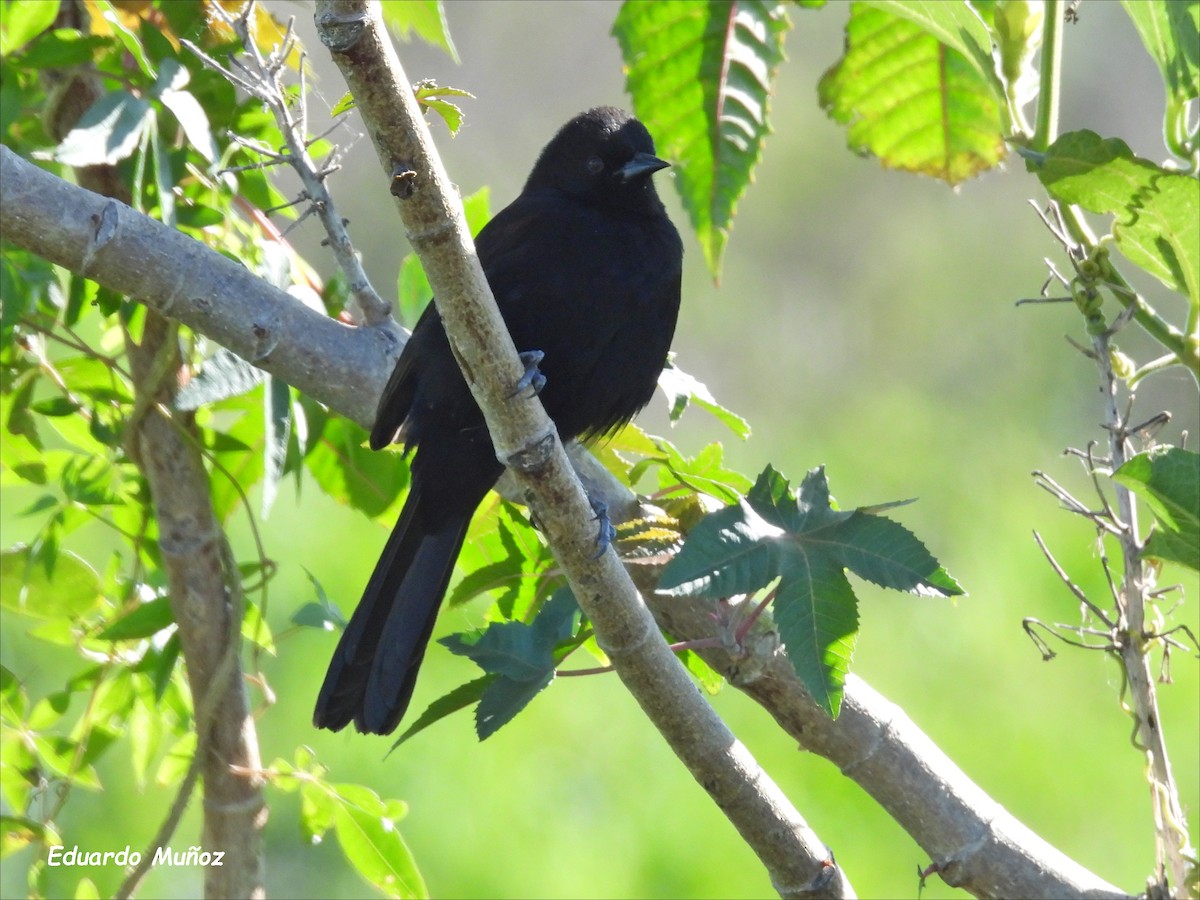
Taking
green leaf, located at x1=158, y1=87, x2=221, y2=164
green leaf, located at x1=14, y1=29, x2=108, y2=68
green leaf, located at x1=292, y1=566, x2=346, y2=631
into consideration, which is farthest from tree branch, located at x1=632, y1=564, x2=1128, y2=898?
green leaf, located at x1=14, y1=29, x2=108, y2=68

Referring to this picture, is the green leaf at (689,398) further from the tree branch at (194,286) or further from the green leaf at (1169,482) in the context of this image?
the green leaf at (1169,482)

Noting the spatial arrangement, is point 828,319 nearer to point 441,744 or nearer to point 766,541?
point 441,744

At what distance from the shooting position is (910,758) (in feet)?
6.25

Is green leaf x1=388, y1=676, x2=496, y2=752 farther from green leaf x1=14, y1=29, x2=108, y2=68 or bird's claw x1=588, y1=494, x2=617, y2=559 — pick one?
green leaf x1=14, y1=29, x2=108, y2=68

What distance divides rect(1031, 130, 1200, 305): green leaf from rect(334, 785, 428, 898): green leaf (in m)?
1.43

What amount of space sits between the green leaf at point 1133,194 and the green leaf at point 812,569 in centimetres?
50

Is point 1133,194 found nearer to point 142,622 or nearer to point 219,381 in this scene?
point 219,381

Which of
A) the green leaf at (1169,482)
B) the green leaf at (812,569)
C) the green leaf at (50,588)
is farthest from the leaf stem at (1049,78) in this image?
the green leaf at (50,588)

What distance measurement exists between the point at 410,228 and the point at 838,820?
3922 millimetres

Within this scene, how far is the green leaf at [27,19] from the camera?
211cm

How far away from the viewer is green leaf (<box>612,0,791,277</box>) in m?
2.22

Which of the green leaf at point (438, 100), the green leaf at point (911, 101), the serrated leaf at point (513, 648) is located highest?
the green leaf at point (911, 101)

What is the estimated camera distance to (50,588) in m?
2.34

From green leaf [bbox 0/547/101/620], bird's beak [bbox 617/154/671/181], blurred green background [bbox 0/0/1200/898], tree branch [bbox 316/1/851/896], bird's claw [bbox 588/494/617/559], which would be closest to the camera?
tree branch [bbox 316/1/851/896]
